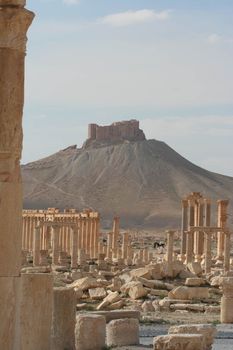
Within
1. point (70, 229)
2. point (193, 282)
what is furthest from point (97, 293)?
point (70, 229)

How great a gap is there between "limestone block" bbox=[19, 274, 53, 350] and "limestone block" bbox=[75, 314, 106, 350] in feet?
8.94

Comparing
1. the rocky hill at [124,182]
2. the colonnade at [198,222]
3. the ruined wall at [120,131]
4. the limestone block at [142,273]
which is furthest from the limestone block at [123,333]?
the ruined wall at [120,131]

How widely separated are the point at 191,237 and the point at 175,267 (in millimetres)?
15709

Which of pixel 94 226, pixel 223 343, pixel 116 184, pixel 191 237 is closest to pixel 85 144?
pixel 116 184

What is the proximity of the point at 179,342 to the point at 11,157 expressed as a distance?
437 centimetres

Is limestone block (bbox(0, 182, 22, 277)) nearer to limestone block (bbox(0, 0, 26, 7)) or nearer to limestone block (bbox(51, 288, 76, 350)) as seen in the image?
limestone block (bbox(0, 0, 26, 7))

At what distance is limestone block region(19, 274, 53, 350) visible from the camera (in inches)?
608

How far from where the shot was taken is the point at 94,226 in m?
68.0

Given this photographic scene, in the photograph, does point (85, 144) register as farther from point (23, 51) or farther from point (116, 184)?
point (23, 51)

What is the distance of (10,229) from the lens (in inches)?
529

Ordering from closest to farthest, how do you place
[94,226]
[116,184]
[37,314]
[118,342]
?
1. [37,314]
2. [118,342]
3. [94,226]
4. [116,184]

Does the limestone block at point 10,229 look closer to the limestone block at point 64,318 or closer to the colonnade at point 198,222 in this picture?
the limestone block at point 64,318

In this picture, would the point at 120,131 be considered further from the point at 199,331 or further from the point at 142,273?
the point at 199,331

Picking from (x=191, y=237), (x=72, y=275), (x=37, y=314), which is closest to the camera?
(x=37, y=314)
